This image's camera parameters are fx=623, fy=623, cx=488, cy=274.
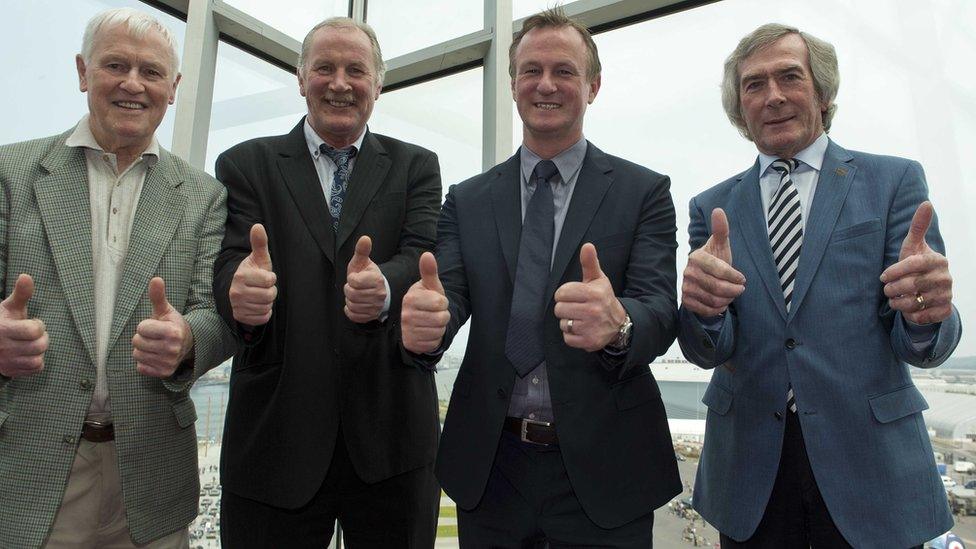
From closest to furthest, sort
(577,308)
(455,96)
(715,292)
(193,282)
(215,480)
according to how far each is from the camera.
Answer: (577,308) < (715,292) < (193,282) < (215,480) < (455,96)

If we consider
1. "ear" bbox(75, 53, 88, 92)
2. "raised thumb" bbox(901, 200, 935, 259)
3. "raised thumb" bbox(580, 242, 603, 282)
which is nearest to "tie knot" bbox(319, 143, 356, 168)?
"ear" bbox(75, 53, 88, 92)

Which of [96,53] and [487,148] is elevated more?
[487,148]

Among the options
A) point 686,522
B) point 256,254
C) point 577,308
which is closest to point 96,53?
point 256,254

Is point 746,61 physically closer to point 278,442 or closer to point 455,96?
point 278,442

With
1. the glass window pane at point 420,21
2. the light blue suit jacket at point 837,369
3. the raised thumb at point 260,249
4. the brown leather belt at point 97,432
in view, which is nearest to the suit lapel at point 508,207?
the light blue suit jacket at point 837,369

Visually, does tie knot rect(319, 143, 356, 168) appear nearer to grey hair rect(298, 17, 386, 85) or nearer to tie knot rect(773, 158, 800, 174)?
grey hair rect(298, 17, 386, 85)

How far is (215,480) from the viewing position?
2.70 meters

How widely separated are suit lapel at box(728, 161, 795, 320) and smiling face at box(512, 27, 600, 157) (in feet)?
1.48

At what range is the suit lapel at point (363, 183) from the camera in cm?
163

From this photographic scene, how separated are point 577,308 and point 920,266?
0.67 m

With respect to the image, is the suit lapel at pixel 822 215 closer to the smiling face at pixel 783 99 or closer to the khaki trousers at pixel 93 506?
the smiling face at pixel 783 99

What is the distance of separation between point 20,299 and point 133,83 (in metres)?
0.61

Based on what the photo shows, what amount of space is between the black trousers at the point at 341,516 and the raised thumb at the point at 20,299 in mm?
631

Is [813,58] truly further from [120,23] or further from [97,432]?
[97,432]
